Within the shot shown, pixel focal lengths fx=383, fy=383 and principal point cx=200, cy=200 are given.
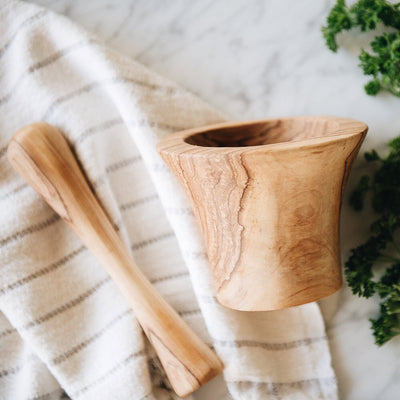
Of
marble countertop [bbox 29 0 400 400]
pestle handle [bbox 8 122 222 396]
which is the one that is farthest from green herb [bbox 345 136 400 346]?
pestle handle [bbox 8 122 222 396]

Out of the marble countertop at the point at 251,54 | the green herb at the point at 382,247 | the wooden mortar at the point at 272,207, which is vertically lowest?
the green herb at the point at 382,247

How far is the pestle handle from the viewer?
1.73 feet

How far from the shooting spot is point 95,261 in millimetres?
591

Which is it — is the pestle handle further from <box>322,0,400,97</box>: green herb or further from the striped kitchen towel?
<box>322,0,400,97</box>: green herb

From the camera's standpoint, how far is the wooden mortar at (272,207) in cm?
37

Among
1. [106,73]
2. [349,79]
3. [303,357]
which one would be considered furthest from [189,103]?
[303,357]

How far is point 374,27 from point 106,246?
0.48 metres

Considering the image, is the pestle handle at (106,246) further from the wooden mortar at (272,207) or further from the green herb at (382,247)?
the green herb at (382,247)

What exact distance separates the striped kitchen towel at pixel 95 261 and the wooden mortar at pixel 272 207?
93 mm

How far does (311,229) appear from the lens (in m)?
0.43

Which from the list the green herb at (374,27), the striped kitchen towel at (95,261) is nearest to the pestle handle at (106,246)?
the striped kitchen towel at (95,261)

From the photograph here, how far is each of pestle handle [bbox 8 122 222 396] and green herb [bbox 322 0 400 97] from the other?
1.39 ft

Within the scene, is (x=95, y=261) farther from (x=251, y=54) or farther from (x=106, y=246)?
(x=251, y=54)

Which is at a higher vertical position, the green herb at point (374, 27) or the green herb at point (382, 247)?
the green herb at point (374, 27)
